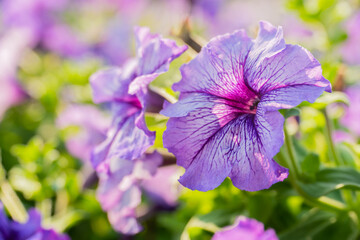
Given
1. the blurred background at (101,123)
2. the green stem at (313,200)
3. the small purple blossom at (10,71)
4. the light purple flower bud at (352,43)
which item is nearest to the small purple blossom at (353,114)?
the blurred background at (101,123)

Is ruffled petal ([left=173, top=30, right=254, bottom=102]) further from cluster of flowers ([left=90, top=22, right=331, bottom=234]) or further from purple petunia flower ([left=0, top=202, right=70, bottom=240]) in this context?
purple petunia flower ([left=0, top=202, right=70, bottom=240])

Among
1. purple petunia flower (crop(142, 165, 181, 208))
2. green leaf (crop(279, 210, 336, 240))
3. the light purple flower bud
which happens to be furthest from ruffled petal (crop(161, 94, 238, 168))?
the light purple flower bud

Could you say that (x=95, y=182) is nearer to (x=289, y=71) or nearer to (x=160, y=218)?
(x=160, y=218)

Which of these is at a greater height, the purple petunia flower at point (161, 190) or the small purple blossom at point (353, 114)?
the small purple blossom at point (353, 114)

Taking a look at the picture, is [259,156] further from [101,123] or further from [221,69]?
[101,123]

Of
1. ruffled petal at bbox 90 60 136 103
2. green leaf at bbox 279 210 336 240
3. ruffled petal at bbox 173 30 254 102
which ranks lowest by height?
green leaf at bbox 279 210 336 240

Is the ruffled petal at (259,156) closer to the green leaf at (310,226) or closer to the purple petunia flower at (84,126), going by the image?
the green leaf at (310,226)

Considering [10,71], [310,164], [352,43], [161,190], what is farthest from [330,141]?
[10,71]
